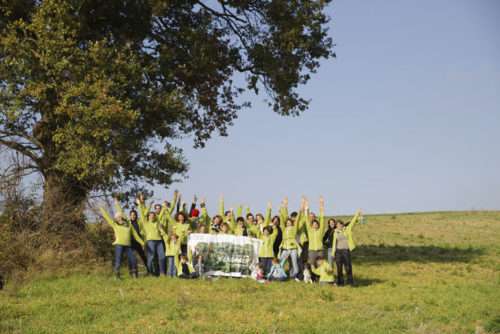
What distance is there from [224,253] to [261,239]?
1276 millimetres

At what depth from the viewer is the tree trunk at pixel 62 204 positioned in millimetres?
20188

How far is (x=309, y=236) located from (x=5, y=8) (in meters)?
12.3

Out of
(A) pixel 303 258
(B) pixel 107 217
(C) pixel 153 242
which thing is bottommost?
(A) pixel 303 258

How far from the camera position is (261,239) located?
778 inches

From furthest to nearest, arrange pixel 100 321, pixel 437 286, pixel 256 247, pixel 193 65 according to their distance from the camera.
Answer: pixel 193 65 → pixel 256 247 → pixel 437 286 → pixel 100 321

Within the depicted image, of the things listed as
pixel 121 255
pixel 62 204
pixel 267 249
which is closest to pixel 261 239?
pixel 267 249

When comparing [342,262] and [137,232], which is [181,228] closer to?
[137,232]

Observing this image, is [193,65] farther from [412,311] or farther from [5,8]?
[412,311]

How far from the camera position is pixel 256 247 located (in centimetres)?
1961

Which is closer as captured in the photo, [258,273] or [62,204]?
[258,273]

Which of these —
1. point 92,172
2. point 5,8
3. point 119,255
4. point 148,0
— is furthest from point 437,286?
point 5,8

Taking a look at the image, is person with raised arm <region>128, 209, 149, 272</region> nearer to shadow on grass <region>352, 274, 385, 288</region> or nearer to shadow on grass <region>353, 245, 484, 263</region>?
shadow on grass <region>352, 274, 385, 288</region>

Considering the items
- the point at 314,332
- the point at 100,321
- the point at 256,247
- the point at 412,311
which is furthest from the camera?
the point at 256,247

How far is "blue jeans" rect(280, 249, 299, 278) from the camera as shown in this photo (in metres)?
18.8
